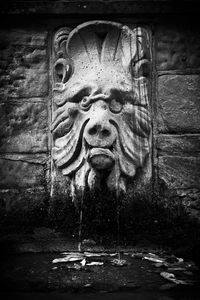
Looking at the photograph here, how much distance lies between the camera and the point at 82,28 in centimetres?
280

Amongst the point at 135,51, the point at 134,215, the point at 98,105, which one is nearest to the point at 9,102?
the point at 98,105

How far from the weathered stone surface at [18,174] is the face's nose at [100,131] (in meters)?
0.42

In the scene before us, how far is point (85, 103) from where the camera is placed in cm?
276

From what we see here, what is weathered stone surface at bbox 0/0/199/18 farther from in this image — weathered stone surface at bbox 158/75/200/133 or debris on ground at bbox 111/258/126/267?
debris on ground at bbox 111/258/126/267

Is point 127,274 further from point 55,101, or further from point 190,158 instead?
point 55,101

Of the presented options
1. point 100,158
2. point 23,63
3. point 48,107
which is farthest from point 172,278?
point 23,63

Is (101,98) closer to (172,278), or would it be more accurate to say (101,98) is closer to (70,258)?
(70,258)

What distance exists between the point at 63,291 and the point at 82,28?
5.13 ft

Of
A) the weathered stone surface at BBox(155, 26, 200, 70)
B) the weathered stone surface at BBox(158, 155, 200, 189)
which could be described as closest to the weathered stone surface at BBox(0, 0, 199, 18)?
the weathered stone surface at BBox(155, 26, 200, 70)

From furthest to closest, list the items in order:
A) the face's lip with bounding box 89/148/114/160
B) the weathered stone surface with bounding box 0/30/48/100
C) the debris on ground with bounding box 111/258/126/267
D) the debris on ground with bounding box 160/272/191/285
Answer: the weathered stone surface with bounding box 0/30/48/100 < the face's lip with bounding box 89/148/114/160 < the debris on ground with bounding box 111/258/126/267 < the debris on ground with bounding box 160/272/191/285

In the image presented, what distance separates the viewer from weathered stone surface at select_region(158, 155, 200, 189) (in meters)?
2.84

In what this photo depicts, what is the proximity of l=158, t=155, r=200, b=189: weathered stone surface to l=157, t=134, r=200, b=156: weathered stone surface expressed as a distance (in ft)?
0.12

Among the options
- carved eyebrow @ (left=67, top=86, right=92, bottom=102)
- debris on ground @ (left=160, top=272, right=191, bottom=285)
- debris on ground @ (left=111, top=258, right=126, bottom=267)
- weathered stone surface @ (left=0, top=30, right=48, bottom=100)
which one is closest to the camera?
debris on ground @ (left=160, top=272, right=191, bottom=285)

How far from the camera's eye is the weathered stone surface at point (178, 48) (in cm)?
285
